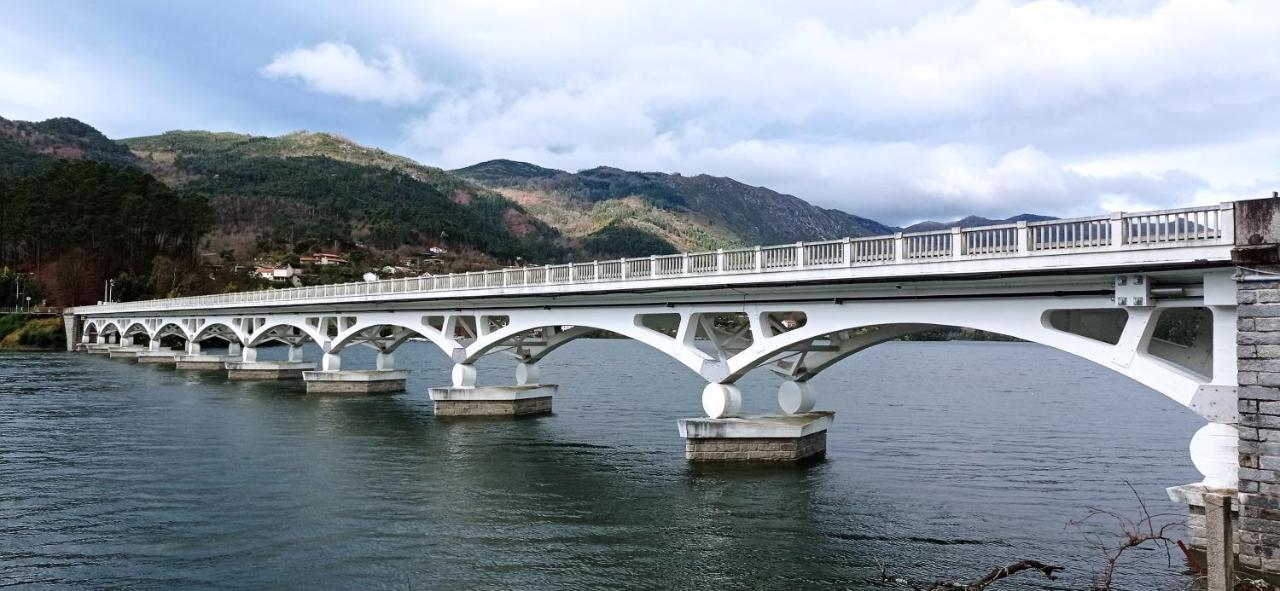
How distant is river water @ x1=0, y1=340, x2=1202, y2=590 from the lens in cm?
1708

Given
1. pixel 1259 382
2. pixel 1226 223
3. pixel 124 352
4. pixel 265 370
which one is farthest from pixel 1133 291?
pixel 124 352

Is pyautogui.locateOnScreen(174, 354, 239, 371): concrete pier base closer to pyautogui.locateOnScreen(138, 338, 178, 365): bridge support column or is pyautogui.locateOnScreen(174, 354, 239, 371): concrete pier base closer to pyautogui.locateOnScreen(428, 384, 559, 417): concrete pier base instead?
pyautogui.locateOnScreen(138, 338, 178, 365): bridge support column

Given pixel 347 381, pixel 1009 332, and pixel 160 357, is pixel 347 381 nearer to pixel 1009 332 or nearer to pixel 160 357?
pixel 1009 332

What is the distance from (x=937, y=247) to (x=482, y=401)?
88.2 feet

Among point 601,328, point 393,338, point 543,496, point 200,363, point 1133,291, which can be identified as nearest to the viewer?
point 1133,291

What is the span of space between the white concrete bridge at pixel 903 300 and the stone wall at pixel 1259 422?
0.66 meters

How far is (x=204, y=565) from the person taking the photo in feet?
56.1

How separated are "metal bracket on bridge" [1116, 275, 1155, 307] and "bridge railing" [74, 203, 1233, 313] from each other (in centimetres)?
77

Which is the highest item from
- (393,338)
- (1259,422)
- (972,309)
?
(972,309)

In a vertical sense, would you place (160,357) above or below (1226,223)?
below

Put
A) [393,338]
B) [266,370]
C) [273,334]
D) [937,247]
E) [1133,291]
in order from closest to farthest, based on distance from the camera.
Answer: [1133,291] < [937,247] < [393,338] < [266,370] < [273,334]

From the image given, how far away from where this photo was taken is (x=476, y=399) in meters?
41.7

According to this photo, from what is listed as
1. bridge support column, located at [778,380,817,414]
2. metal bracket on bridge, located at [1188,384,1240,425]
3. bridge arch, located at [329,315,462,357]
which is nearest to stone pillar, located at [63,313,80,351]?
bridge arch, located at [329,315,462,357]

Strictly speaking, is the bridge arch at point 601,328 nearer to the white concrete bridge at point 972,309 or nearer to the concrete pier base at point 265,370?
the white concrete bridge at point 972,309
